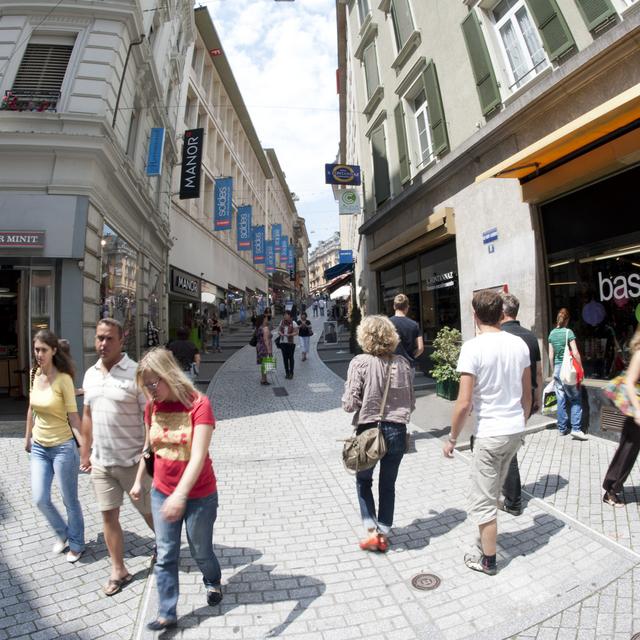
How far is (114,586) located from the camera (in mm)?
2863

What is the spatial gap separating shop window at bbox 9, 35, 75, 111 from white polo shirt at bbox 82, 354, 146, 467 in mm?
8839

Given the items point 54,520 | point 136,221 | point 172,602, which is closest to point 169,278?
point 136,221

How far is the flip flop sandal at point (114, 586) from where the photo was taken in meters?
2.84

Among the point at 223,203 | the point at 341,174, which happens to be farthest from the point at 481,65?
the point at 223,203

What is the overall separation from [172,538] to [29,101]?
10.3 meters

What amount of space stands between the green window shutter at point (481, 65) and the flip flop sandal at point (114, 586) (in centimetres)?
925

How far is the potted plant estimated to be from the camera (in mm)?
7723

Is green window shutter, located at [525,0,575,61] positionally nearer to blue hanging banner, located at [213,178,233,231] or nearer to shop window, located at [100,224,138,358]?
shop window, located at [100,224,138,358]

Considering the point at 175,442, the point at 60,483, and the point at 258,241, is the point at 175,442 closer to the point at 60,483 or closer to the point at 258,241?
the point at 60,483

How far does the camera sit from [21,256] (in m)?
8.11

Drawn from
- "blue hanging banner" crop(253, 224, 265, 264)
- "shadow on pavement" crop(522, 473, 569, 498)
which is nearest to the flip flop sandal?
"shadow on pavement" crop(522, 473, 569, 498)

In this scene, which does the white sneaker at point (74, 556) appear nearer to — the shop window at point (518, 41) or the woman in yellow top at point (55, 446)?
the woman in yellow top at point (55, 446)

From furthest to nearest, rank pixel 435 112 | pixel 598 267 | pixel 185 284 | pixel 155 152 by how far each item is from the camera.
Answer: pixel 185 284 → pixel 155 152 → pixel 435 112 → pixel 598 267

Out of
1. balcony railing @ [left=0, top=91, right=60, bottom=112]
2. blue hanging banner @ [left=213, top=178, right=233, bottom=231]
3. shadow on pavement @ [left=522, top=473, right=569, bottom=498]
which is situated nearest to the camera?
shadow on pavement @ [left=522, top=473, right=569, bottom=498]
